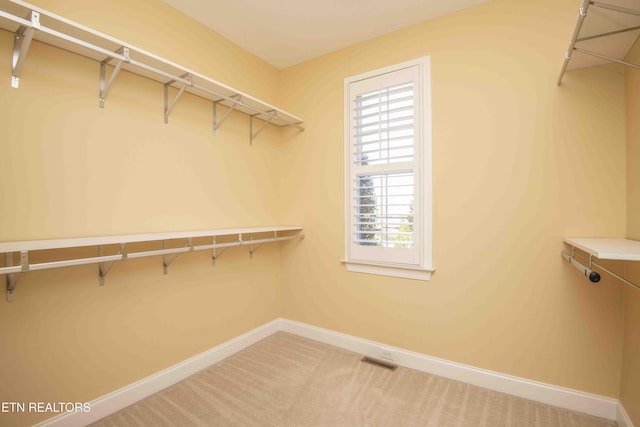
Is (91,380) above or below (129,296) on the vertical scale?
below

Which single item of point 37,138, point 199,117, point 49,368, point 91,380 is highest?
point 199,117

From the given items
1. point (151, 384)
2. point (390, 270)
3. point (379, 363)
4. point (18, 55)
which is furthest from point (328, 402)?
point (18, 55)

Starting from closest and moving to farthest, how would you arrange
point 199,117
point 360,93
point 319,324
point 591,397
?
point 591,397
point 199,117
point 360,93
point 319,324

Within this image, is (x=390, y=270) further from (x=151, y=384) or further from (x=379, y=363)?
(x=151, y=384)

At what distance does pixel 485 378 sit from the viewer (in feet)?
6.46

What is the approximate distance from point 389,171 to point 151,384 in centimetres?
230

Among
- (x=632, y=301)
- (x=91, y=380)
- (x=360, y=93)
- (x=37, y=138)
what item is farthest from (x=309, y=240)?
(x=632, y=301)

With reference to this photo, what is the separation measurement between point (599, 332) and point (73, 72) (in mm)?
3422

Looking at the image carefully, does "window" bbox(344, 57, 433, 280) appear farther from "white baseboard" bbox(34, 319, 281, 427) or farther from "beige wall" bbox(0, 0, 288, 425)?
"white baseboard" bbox(34, 319, 281, 427)

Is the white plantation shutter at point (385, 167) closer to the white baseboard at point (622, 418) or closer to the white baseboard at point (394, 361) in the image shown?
the white baseboard at point (394, 361)

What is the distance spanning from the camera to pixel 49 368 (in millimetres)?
1527

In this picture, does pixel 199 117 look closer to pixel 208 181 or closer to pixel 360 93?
pixel 208 181

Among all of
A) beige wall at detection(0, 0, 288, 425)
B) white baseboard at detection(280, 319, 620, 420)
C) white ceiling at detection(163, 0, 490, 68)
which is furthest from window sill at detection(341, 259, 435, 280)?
white ceiling at detection(163, 0, 490, 68)

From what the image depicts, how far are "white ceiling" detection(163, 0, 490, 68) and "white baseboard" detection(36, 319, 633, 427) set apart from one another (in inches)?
102
